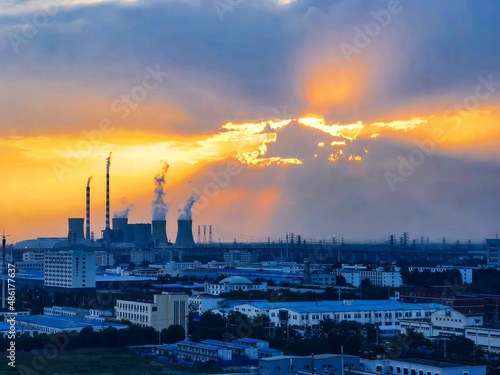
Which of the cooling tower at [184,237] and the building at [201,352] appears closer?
the building at [201,352]

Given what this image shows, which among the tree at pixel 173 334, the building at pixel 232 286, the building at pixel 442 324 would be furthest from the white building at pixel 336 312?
the building at pixel 232 286

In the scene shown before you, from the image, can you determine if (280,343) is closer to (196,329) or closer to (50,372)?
(196,329)

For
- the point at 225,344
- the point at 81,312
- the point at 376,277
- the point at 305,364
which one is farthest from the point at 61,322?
the point at 376,277

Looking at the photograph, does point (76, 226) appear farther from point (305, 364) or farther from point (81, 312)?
point (305, 364)

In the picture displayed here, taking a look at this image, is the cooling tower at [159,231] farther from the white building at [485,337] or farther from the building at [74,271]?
the white building at [485,337]

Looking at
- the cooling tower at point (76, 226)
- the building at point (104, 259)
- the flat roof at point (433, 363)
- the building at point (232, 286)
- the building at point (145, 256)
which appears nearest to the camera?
the flat roof at point (433, 363)

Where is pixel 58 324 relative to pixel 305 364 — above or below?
above

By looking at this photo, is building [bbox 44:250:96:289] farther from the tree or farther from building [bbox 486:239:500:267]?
building [bbox 486:239:500:267]
